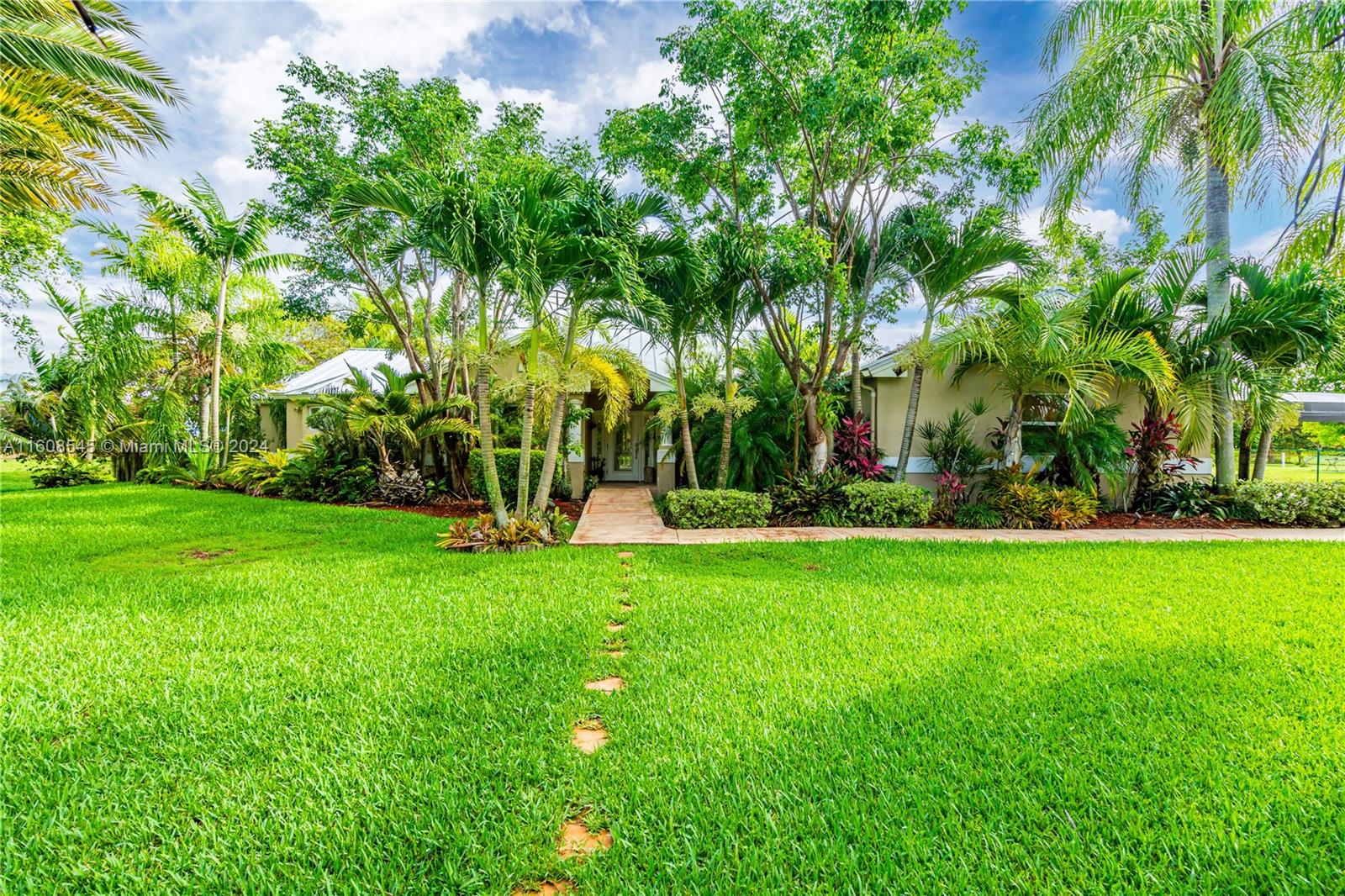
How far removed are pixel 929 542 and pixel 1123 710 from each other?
189 inches

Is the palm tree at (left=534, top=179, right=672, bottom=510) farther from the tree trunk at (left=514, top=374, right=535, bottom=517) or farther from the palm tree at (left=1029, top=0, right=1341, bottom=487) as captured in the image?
the palm tree at (left=1029, top=0, right=1341, bottom=487)

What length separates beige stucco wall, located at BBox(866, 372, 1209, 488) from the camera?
36.7 feet

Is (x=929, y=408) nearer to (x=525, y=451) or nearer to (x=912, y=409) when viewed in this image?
(x=912, y=409)

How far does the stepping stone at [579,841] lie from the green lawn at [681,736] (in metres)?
0.06

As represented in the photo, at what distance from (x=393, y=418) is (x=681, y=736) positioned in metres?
9.96

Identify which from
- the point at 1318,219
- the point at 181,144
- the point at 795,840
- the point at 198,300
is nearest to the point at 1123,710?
the point at 795,840

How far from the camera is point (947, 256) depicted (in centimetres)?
920

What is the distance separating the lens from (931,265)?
9352mm

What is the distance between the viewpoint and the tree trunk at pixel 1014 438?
9.82 meters

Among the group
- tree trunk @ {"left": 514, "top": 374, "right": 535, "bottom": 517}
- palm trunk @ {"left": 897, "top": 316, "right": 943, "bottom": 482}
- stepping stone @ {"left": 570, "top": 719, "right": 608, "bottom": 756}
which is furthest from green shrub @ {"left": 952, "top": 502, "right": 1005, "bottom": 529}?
stepping stone @ {"left": 570, "top": 719, "right": 608, "bottom": 756}

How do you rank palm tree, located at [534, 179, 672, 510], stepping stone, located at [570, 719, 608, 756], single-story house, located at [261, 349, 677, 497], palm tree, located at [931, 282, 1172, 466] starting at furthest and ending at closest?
single-story house, located at [261, 349, 677, 497]
palm tree, located at [931, 282, 1172, 466]
palm tree, located at [534, 179, 672, 510]
stepping stone, located at [570, 719, 608, 756]

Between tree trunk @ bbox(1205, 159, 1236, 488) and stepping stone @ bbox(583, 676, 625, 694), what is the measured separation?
468 inches

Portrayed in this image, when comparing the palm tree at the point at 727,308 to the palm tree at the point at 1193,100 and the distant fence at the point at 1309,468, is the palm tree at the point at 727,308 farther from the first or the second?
the distant fence at the point at 1309,468

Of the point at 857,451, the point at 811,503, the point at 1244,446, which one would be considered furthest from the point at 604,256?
the point at 1244,446
